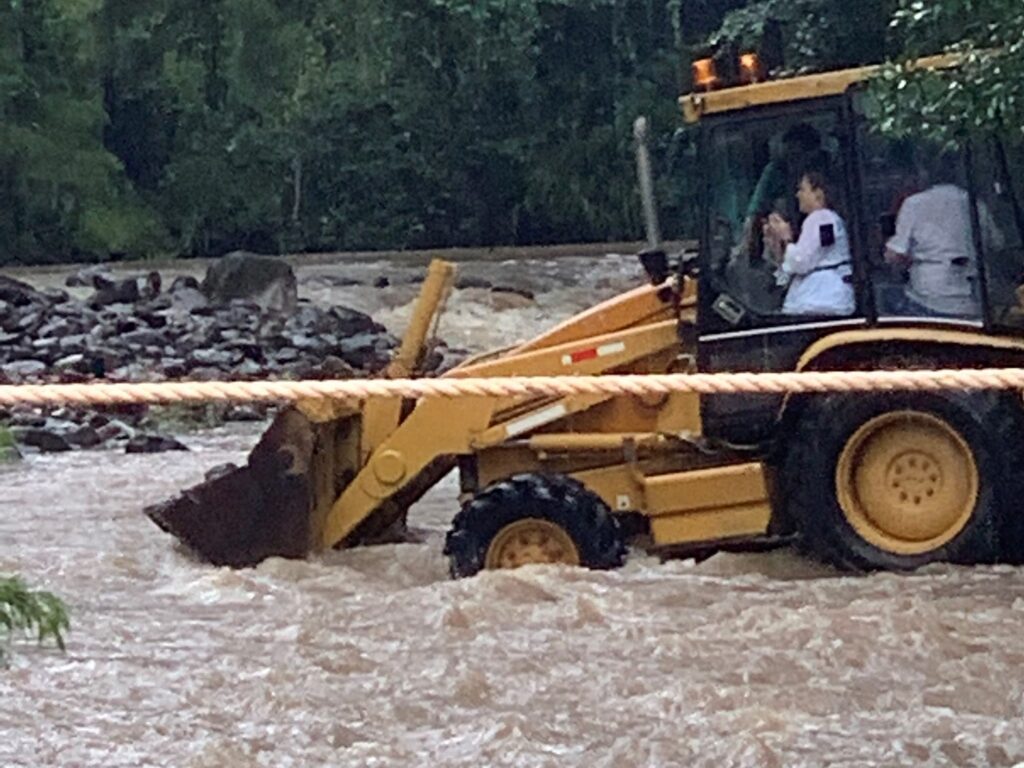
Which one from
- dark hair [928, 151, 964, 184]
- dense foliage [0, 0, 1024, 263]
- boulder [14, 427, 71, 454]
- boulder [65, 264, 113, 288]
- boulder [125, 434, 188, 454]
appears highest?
dense foliage [0, 0, 1024, 263]

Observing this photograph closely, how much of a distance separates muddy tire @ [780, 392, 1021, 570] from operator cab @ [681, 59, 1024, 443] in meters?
0.30

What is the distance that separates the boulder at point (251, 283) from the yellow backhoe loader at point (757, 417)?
16139mm

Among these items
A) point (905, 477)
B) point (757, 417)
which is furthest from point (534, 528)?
point (905, 477)

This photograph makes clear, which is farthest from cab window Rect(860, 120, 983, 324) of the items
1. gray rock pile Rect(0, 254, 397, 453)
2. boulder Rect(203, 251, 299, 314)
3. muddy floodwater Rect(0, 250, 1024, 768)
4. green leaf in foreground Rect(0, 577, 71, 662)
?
boulder Rect(203, 251, 299, 314)

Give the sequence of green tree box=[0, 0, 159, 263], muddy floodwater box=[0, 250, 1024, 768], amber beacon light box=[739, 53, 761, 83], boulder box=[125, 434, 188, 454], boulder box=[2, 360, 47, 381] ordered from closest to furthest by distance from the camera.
A: muddy floodwater box=[0, 250, 1024, 768]
amber beacon light box=[739, 53, 761, 83]
boulder box=[125, 434, 188, 454]
boulder box=[2, 360, 47, 381]
green tree box=[0, 0, 159, 263]

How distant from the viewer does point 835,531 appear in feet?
28.6

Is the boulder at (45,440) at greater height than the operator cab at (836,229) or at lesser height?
lesser

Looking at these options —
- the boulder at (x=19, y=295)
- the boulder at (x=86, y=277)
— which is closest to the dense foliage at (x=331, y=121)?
the boulder at (x=86, y=277)

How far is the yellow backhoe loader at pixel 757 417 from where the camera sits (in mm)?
8633

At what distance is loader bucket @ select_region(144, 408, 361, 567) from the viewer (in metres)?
9.19

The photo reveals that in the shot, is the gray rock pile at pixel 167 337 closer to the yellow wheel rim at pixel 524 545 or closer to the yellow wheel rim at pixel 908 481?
the yellow wheel rim at pixel 524 545

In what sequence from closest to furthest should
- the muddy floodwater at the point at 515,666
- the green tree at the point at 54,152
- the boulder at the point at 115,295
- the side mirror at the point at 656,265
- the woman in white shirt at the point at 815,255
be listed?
the muddy floodwater at the point at 515,666 < the woman in white shirt at the point at 815,255 < the side mirror at the point at 656,265 < the boulder at the point at 115,295 < the green tree at the point at 54,152

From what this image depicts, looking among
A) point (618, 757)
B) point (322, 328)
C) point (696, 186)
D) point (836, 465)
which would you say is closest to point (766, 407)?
point (836, 465)

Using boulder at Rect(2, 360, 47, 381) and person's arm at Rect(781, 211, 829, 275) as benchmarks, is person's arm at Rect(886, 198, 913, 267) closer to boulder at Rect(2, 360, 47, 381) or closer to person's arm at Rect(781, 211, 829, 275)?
person's arm at Rect(781, 211, 829, 275)
